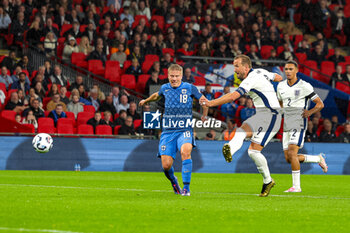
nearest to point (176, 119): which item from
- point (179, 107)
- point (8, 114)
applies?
point (179, 107)

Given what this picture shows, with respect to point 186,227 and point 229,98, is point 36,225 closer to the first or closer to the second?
point 186,227

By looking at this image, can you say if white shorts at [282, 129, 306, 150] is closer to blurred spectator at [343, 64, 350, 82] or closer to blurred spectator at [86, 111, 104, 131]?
blurred spectator at [86, 111, 104, 131]

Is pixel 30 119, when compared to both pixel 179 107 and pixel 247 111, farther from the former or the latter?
pixel 179 107

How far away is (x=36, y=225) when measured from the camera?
22.1ft

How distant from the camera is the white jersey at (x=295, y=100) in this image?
500 inches

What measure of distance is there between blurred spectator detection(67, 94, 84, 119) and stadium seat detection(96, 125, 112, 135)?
3.45ft

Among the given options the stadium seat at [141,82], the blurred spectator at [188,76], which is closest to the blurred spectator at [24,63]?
the stadium seat at [141,82]

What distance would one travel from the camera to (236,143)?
10477 mm

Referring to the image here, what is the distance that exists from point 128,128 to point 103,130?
768 millimetres

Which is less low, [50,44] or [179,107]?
[50,44]

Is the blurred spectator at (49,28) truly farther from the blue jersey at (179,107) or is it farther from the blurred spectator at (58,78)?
the blue jersey at (179,107)

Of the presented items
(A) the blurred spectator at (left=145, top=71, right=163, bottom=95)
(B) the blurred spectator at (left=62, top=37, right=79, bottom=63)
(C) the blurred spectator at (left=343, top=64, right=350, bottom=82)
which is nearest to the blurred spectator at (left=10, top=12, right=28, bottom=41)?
(B) the blurred spectator at (left=62, top=37, right=79, bottom=63)

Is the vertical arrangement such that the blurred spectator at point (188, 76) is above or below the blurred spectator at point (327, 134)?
above

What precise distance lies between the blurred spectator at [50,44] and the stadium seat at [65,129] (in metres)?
4.36
